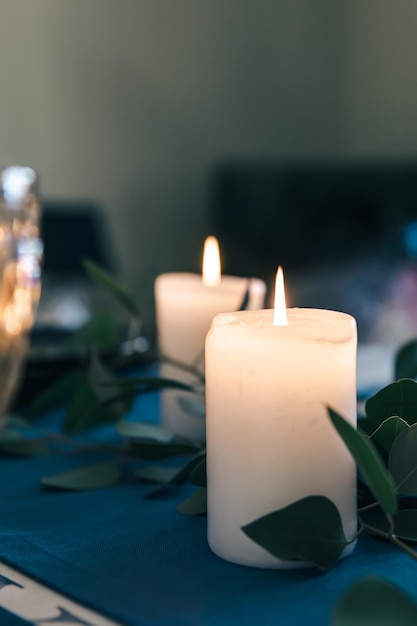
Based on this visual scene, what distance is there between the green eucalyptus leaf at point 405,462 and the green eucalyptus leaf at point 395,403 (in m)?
0.06

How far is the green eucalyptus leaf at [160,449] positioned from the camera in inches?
26.7

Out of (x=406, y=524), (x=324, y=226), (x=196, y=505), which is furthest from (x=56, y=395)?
(x=324, y=226)

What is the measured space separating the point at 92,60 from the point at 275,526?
125 inches

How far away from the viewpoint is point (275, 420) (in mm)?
521

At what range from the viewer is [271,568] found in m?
0.53

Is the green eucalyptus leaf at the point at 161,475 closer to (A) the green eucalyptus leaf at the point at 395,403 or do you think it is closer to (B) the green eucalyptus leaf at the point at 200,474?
(B) the green eucalyptus leaf at the point at 200,474

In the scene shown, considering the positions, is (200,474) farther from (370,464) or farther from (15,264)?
(15,264)

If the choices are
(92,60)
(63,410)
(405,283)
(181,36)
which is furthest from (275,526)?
(181,36)

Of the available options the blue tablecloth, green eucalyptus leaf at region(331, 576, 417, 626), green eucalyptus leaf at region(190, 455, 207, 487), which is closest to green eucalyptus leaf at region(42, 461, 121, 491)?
the blue tablecloth

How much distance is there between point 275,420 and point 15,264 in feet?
1.46

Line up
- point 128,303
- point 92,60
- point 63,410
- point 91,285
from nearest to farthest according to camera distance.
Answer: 1. point 128,303
2. point 63,410
3. point 91,285
4. point 92,60

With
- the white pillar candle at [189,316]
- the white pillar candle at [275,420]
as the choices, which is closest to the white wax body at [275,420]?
the white pillar candle at [275,420]

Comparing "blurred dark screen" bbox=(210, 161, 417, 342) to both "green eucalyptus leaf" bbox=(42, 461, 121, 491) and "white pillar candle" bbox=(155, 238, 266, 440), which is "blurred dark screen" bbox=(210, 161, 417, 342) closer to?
"white pillar candle" bbox=(155, 238, 266, 440)

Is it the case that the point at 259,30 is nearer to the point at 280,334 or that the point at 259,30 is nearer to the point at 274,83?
the point at 274,83
